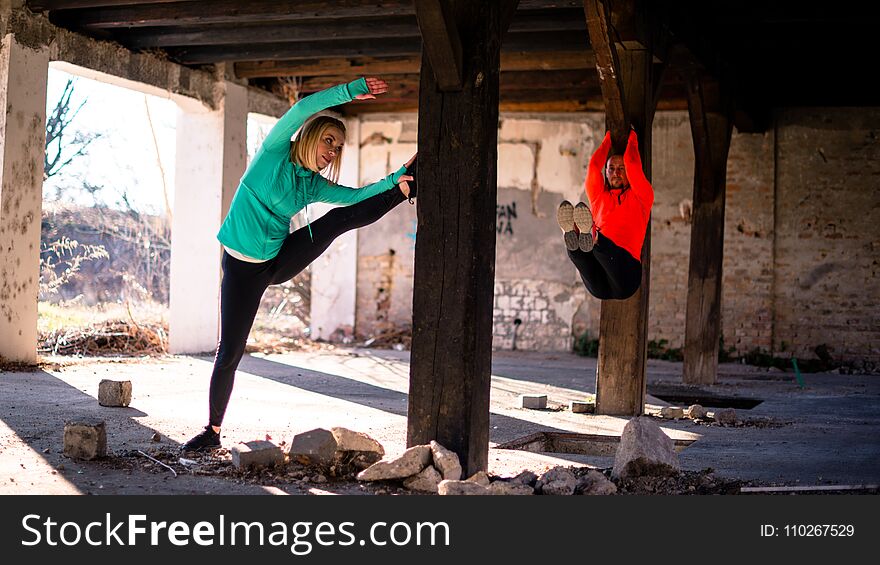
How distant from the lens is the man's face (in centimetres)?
638

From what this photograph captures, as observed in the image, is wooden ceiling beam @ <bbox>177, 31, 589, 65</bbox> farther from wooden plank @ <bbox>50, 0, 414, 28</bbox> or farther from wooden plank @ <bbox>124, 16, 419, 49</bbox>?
wooden plank @ <bbox>50, 0, 414, 28</bbox>

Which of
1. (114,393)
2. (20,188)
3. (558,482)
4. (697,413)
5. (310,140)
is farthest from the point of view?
(20,188)

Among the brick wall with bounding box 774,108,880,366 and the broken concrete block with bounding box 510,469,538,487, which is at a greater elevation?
the brick wall with bounding box 774,108,880,366

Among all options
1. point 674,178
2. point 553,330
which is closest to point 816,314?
point 674,178

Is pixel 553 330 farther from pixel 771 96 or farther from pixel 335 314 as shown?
pixel 771 96

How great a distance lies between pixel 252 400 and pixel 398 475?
12.0 ft

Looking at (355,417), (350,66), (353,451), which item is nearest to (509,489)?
(353,451)

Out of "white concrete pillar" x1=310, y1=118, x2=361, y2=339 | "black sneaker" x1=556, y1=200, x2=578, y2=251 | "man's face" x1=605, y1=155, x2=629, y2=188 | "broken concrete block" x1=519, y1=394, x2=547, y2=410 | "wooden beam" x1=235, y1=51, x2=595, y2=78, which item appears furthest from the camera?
"white concrete pillar" x1=310, y1=118, x2=361, y2=339

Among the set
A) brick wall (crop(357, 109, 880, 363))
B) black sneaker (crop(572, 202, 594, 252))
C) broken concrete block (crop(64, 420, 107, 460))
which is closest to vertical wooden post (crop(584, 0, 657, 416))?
black sneaker (crop(572, 202, 594, 252))

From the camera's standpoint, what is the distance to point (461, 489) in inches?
153

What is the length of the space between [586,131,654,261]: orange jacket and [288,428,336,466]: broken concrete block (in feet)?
8.11

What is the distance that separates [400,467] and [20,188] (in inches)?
255

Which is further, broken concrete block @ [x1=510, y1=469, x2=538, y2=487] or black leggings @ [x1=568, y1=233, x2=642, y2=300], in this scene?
→ black leggings @ [x1=568, y1=233, x2=642, y2=300]

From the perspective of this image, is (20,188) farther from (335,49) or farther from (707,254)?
(707,254)
